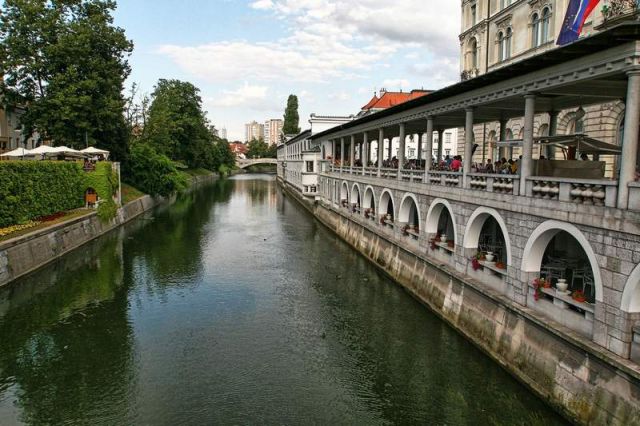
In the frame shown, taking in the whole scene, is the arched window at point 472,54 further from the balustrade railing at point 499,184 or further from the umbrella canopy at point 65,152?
the umbrella canopy at point 65,152

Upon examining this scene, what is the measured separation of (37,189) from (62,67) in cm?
1992

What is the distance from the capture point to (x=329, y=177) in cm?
5144

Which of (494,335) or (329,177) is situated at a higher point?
(329,177)

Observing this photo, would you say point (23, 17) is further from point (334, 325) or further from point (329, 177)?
point (334, 325)

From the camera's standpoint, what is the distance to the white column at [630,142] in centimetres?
1158

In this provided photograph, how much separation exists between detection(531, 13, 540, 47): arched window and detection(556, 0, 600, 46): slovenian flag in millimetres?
15335

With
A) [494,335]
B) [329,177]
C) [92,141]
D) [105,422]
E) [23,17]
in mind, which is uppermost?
[23,17]

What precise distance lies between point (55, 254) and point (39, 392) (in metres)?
18.7

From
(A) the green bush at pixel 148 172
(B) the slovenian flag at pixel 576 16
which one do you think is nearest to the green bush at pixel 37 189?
(A) the green bush at pixel 148 172

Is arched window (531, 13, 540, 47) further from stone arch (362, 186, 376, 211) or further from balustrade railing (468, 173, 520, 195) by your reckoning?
balustrade railing (468, 173, 520, 195)

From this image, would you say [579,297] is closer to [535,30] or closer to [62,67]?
[535,30]

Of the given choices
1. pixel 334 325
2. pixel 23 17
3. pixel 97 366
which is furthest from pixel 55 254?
pixel 23 17

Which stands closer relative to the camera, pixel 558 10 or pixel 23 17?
pixel 558 10

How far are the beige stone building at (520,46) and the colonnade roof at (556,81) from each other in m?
2.64
